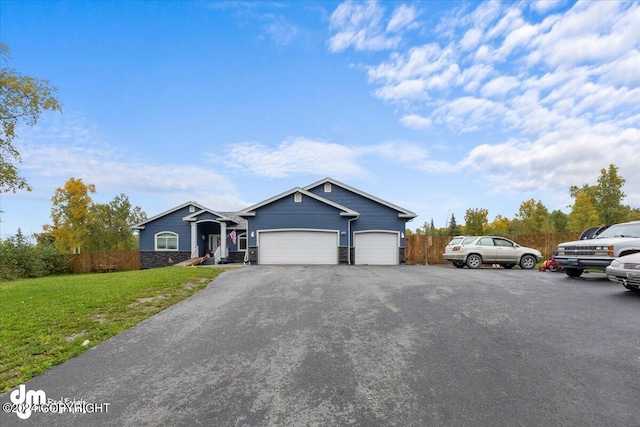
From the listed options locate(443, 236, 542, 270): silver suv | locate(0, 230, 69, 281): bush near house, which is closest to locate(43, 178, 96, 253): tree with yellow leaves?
locate(0, 230, 69, 281): bush near house

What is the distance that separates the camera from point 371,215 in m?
20.8

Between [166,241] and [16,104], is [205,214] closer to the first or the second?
[166,241]

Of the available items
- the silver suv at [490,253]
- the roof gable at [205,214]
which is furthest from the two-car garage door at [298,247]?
the silver suv at [490,253]

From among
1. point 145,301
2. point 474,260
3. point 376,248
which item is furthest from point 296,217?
point 145,301

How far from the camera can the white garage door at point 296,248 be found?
713 inches

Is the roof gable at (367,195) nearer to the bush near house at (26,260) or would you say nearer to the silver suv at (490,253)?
the silver suv at (490,253)

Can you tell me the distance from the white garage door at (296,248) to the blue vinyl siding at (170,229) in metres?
9.33

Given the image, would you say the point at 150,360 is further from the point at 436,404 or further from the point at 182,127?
the point at 182,127

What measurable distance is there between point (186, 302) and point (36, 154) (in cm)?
1709

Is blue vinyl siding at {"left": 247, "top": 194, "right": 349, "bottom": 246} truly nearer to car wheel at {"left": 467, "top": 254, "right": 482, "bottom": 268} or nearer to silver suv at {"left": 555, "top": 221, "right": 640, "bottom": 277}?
car wheel at {"left": 467, "top": 254, "right": 482, "bottom": 268}

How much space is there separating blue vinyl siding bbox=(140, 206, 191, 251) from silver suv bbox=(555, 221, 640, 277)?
23.6m

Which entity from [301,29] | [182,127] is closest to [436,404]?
[301,29]

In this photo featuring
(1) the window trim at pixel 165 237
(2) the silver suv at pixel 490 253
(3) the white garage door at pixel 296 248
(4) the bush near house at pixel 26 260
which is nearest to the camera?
(2) the silver suv at pixel 490 253

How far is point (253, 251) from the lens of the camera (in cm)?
1816
